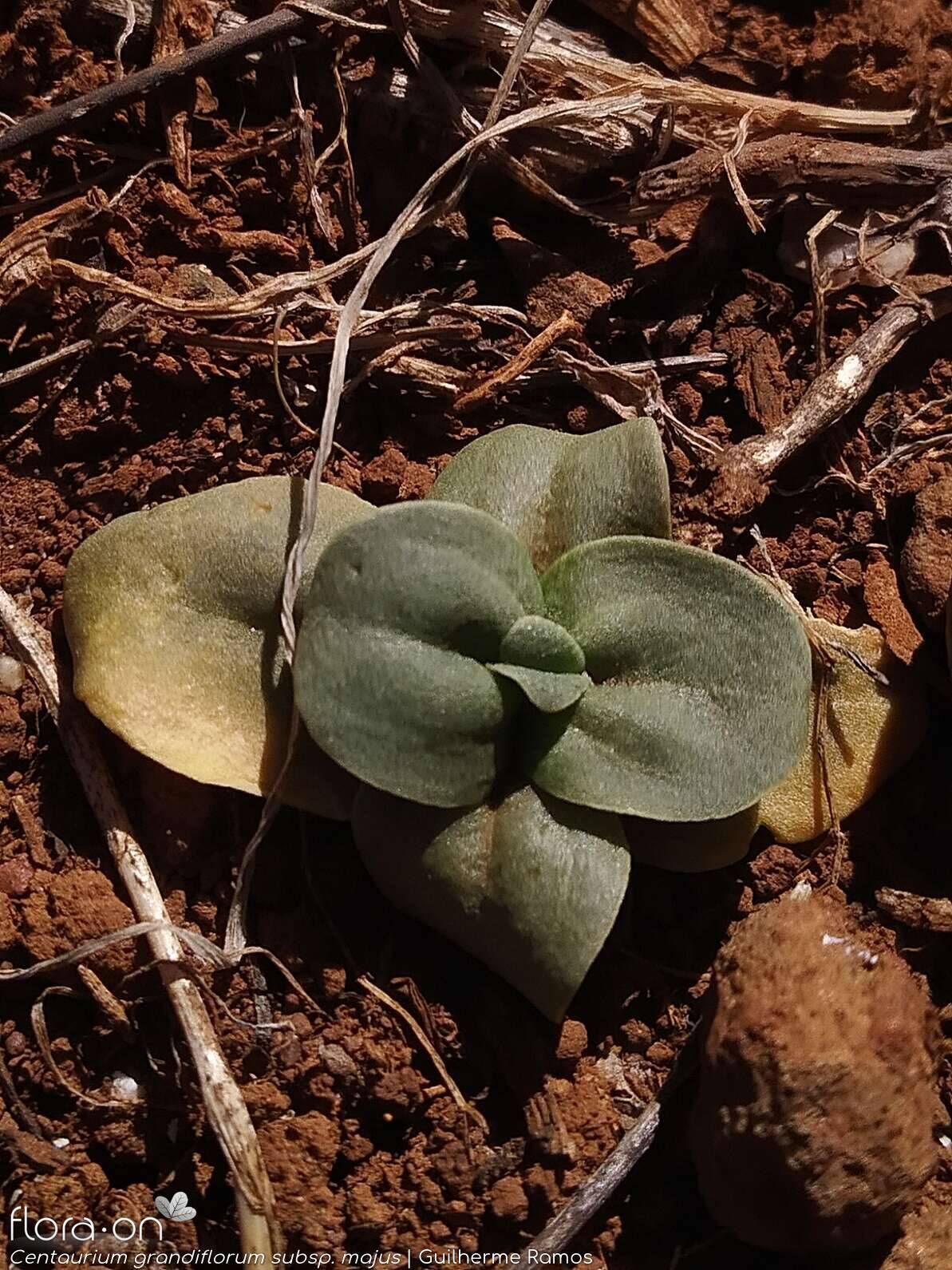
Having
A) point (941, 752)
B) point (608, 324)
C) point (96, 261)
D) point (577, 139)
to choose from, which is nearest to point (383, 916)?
point (941, 752)

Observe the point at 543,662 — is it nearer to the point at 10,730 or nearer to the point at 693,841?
the point at 693,841

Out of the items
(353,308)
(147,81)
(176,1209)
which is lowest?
(176,1209)

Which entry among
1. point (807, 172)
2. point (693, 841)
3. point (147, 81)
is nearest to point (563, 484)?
point (693, 841)

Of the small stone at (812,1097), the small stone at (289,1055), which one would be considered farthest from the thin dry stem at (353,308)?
the small stone at (812,1097)

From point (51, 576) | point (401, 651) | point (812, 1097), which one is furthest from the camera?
point (51, 576)

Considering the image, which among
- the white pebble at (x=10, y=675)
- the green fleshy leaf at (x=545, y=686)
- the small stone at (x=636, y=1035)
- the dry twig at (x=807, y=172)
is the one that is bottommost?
the small stone at (x=636, y=1035)

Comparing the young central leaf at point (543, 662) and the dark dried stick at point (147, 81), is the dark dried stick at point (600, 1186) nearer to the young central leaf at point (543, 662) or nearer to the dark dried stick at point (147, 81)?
the young central leaf at point (543, 662)

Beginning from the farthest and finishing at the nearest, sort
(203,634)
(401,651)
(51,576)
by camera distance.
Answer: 1. (51,576)
2. (203,634)
3. (401,651)
